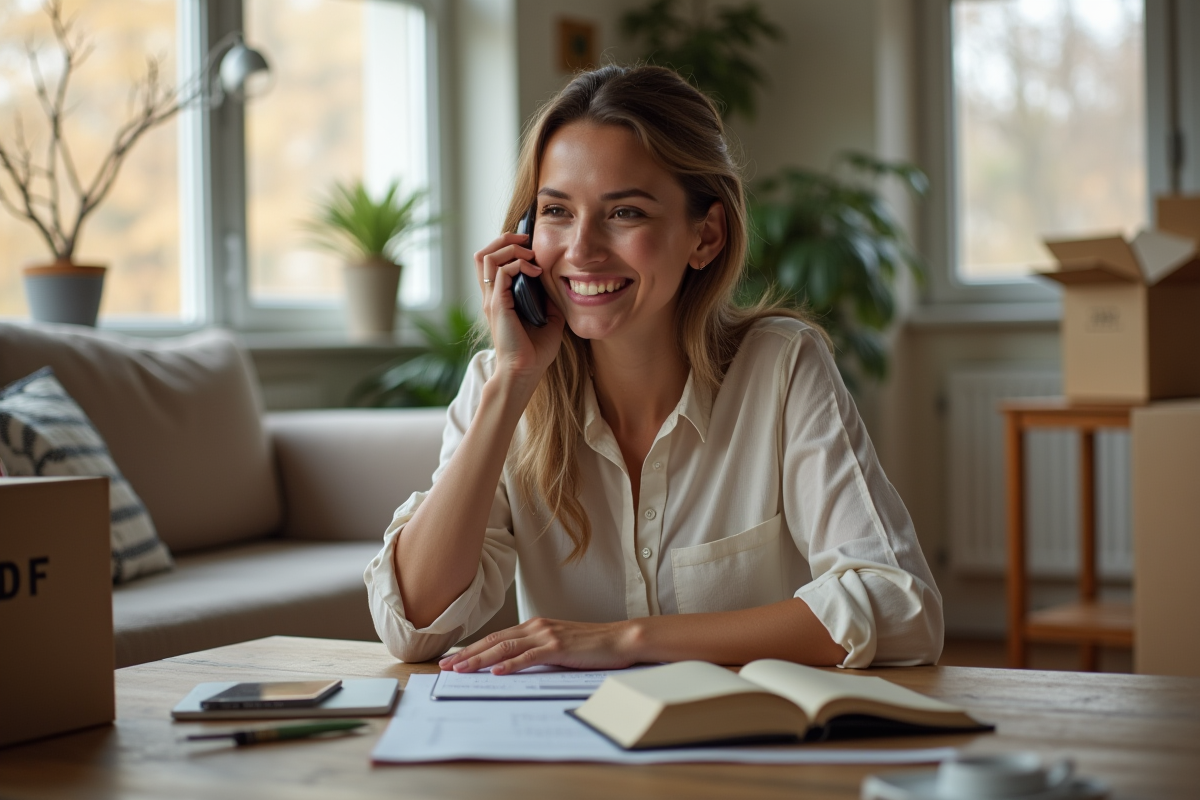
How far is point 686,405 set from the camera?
149cm

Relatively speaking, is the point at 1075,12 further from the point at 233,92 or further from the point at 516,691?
the point at 516,691

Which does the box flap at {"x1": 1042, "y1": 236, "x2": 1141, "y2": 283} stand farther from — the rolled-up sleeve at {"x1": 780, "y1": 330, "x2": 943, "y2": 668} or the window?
the window

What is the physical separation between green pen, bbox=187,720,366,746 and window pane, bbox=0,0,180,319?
2.25 metres

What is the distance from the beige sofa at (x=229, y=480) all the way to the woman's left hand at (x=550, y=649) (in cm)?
92

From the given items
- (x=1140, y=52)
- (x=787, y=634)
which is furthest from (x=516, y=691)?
(x=1140, y=52)

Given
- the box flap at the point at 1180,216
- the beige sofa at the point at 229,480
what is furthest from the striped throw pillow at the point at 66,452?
the box flap at the point at 1180,216

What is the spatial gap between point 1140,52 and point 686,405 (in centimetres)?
300

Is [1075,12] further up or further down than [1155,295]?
further up

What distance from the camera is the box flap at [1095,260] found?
2734 millimetres

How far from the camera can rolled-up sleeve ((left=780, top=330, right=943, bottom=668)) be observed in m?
1.17

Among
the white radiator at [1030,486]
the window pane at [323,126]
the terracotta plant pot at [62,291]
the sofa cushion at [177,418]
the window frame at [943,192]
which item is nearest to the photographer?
the sofa cushion at [177,418]

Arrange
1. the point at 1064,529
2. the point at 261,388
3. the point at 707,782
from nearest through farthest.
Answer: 1. the point at 707,782
2. the point at 261,388
3. the point at 1064,529

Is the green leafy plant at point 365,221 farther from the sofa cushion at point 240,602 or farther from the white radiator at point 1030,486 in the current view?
the white radiator at point 1030,486

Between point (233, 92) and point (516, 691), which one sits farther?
point (233, 92)
